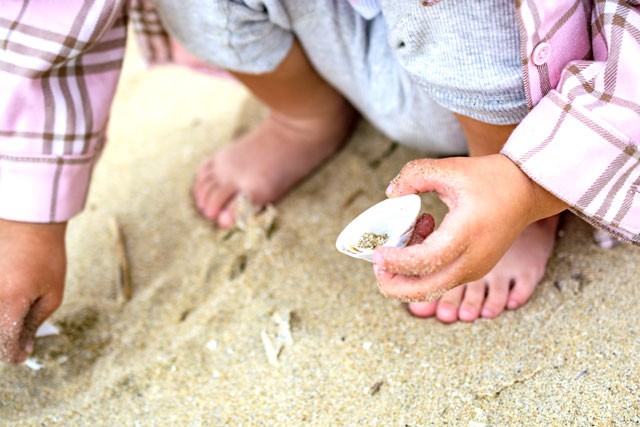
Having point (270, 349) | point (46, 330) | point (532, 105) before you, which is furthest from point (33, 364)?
Result: point (532, 105)

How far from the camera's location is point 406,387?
0.98m

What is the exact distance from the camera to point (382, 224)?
899 mm

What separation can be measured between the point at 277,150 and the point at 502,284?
652 mm

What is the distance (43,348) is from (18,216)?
263 mm

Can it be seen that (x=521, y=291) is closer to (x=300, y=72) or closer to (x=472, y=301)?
(x=472, y=301)

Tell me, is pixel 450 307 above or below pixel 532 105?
below

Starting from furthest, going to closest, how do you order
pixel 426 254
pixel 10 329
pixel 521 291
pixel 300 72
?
pixel 300 72, pixel 521 291, pixel 10 329, pixel 426 254

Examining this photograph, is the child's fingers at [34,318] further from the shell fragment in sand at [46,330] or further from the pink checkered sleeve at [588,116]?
the pink checkered sleeve at [588,116]

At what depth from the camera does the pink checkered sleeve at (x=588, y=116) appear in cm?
81

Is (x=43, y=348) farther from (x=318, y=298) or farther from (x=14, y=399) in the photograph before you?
(x=318, y=298)

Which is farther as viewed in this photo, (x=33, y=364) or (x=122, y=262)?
(x=122, y=262)

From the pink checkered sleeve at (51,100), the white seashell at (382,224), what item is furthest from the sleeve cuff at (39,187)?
the white seashell at (382,224)

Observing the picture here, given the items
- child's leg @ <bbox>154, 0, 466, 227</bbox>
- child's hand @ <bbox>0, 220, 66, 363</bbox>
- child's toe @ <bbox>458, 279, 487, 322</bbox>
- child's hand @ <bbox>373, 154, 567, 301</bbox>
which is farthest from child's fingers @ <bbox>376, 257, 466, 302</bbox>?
child's hand @ <bbox>0, 220, 66, 363</bbox>

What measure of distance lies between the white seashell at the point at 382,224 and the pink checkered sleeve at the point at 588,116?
6.5 inches
